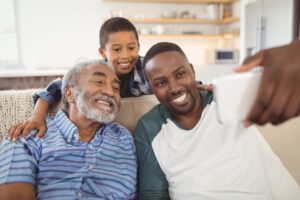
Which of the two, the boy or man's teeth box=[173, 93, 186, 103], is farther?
the boy

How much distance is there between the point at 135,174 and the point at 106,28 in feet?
3.58

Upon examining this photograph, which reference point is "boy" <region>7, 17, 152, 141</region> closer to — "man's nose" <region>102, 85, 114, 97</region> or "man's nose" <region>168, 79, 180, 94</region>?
"man's nose" <region>102, 85, 114, 97</region>

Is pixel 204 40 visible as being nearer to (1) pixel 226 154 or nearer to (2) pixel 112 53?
(2) pixel 112 53

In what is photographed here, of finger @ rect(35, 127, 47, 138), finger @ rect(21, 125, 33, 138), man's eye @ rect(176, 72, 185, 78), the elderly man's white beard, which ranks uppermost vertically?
man's eye @ rect(176, 72, 185, 78)

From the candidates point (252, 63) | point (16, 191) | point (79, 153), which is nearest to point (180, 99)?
point (79, 153)

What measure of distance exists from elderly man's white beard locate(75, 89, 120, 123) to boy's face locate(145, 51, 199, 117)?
25 cm

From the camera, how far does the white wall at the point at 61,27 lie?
453 cm

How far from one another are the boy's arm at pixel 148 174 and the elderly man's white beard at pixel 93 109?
0.18 m

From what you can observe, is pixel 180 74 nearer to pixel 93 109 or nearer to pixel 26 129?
pixel 93 109

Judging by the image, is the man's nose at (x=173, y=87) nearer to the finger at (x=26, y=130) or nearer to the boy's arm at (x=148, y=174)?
the boy's arm at (x=148, y=174)

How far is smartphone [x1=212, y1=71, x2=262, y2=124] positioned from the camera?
Result: 1.64 feet

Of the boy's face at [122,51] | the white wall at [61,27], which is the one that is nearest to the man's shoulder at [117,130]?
the boy's face at [122,51]

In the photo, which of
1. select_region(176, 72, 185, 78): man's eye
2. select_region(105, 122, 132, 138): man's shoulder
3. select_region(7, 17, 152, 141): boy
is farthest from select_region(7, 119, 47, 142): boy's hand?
select_region(176, 72, 185, 78): man's eye

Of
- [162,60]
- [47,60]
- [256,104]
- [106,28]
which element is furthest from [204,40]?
[256,104]
